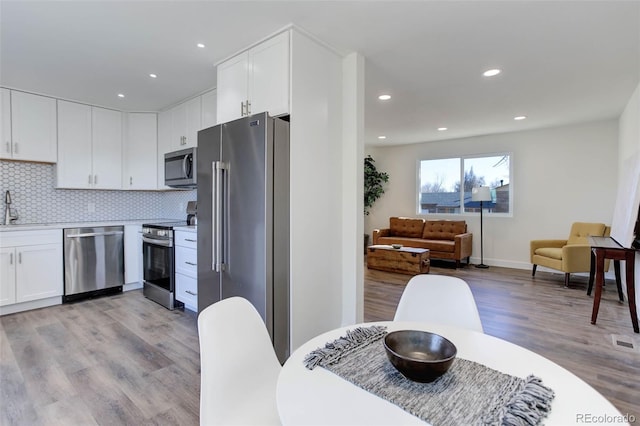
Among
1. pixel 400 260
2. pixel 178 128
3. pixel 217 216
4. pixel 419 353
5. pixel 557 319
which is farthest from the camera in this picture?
pixel 400 260

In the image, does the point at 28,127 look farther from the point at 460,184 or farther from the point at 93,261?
the point at 460,184

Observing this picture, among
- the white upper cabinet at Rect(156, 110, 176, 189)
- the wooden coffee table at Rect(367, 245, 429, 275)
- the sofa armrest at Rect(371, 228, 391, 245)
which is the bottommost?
the wooden coffee table at Rect(367, 245, 429, 275)

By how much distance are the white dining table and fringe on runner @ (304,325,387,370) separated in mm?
29

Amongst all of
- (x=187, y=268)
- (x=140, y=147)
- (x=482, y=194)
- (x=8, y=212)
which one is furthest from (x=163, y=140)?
(x=482, y=194)


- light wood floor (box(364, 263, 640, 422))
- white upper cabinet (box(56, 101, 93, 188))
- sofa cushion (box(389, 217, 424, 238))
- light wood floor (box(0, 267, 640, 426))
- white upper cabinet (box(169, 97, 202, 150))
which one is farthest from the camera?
sofa cushion (box(389, 217, 424, 238))

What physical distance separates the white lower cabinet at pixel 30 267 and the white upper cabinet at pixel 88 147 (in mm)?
797

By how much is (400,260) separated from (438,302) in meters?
3.81

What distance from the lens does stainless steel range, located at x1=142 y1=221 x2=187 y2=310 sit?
11.6 ft

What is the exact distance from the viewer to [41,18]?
2184mm

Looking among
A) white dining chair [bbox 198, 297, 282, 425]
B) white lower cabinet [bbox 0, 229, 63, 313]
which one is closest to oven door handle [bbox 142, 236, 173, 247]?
white lower cabinet [bbox 0, 229, 63, 313]

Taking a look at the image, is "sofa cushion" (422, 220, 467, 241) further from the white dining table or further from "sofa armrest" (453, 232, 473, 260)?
the white dining table

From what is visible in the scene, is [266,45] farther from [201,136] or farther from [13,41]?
[13,41]

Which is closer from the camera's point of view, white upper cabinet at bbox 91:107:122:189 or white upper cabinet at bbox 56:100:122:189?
white upper cabinet at bbox 56:100:122:189

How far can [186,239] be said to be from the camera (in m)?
3.34
